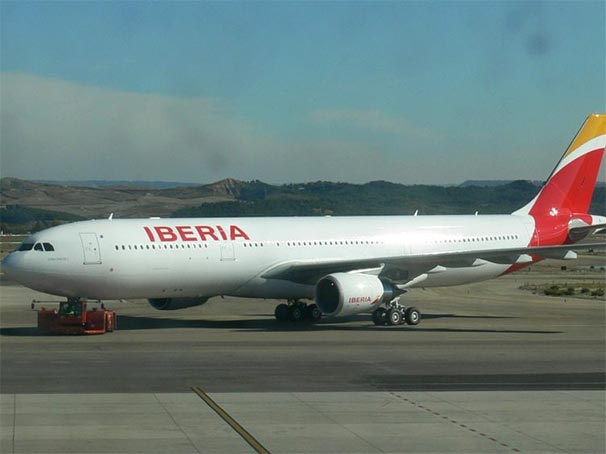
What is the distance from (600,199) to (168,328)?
88.9 m

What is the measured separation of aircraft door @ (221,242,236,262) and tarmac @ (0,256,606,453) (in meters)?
2.35

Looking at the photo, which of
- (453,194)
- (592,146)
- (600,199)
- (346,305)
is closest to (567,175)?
(592,146)

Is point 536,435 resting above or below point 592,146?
below

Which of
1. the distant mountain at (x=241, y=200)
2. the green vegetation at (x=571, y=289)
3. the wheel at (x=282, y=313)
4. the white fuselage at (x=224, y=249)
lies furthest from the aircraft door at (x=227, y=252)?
the green vegetation at (x=571, y=289)

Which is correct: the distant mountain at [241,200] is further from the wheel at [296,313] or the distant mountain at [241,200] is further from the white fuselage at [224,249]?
the wheel at [296,313]

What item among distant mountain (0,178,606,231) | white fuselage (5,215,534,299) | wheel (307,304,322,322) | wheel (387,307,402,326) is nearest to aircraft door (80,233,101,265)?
white fuselage (5,215,534,299)

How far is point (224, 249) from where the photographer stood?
3362cm

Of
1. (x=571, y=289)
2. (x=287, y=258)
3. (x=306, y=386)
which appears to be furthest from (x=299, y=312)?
(x=571, y=289)

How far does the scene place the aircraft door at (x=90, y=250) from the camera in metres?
31.4

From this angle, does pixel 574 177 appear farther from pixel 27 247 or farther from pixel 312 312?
pixel 27 247

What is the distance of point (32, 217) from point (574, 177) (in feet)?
94.1

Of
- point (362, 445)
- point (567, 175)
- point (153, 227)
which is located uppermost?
point (567, 175)

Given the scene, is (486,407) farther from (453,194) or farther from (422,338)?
(453,194)

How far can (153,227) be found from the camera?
33.2 meters
